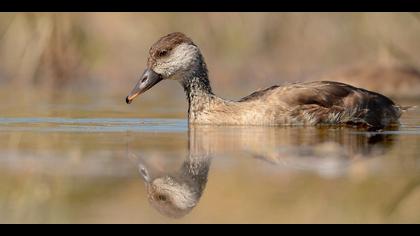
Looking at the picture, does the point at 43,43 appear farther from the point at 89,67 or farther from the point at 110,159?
the point at 110,159

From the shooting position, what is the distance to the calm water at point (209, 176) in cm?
587

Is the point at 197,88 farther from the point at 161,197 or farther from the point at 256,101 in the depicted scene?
the point at 161,197

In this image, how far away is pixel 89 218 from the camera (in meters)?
5.58

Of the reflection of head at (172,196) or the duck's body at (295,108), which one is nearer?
the reflection of head at (172,196)

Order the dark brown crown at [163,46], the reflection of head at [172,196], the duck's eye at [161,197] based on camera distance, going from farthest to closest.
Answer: the dark brown crown at [163,46] → the duck's eye at [161,197] → the reflection of head at [172,196]

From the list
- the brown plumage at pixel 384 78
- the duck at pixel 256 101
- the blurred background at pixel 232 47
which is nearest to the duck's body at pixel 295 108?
the duck at pixel 256 101

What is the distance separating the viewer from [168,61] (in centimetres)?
1149

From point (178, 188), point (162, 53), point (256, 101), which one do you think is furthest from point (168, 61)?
point (178, 188)

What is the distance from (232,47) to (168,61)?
413 inches

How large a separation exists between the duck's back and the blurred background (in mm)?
8719

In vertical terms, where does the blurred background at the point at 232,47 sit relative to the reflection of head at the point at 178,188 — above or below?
above

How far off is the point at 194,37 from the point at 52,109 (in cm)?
786

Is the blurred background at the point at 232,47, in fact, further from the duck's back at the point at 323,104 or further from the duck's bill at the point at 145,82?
the duck's bill at the point at 145,82

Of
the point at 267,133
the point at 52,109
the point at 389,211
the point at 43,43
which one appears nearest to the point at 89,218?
the point at 389,211
